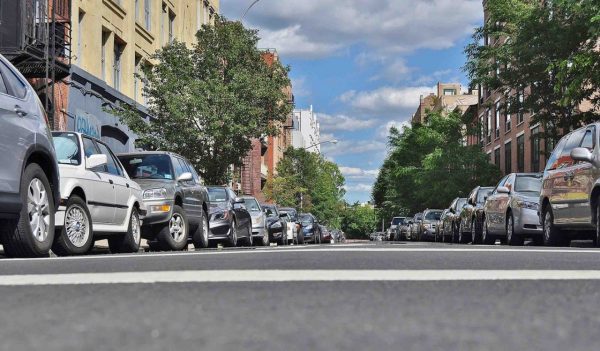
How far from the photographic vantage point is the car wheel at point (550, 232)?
1474 centimetres

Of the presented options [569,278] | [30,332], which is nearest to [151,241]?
[569,278]

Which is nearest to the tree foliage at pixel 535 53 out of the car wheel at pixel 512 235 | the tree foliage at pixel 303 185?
the car wheel at pixel 512 235

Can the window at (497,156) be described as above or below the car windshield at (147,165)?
above

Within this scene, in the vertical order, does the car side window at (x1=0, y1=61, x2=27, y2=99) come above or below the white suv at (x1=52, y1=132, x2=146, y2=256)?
above

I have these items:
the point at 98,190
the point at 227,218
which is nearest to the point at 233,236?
the point at 227,218

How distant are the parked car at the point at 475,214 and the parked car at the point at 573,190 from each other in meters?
5.94

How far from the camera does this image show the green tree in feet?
89.8

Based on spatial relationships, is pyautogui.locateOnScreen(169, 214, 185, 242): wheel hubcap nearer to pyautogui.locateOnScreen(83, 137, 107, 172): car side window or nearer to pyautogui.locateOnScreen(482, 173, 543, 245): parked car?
pyautogui.locateOnScreen(83, 137, 107, 172): car side window

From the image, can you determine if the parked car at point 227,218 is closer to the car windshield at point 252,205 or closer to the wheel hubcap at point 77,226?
the car windshield at point 252,205

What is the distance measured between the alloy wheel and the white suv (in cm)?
124

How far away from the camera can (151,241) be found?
16500 mm

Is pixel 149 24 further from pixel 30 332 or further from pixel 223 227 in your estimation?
pixel 30 332

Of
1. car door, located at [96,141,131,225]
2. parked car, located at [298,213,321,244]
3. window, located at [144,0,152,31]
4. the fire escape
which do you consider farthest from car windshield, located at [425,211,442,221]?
car door, located at [96,141,131,225]

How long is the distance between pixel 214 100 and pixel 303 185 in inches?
2045
